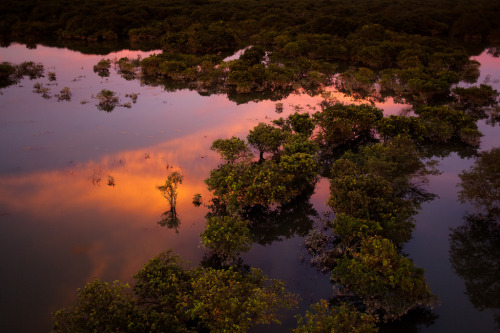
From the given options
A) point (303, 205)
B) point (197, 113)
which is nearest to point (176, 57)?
point (197, 113)

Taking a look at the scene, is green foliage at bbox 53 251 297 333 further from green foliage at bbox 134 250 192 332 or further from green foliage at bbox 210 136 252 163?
green foliage at bbox 210 136 252 163

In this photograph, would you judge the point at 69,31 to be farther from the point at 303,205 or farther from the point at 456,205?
the point at 456,205

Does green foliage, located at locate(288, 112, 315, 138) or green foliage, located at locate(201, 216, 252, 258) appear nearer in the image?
green foliage, located at locate(201, 216, 252, 258)

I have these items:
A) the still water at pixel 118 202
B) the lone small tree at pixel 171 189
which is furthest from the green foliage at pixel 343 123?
the lone small tree at pixel 171 189

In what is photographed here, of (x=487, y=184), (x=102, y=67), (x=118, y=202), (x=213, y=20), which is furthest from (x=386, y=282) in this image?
(x=213, y=20)

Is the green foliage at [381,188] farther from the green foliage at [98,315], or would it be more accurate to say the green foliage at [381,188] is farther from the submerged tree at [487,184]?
the green foliage at [98,315]

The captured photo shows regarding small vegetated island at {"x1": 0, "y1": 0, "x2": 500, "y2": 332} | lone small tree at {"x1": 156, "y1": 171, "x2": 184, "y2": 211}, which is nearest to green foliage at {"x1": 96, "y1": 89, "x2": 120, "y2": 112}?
small vegetated island at {"x1": 0, "y1": 0, "x2": 500, "y2": 332}

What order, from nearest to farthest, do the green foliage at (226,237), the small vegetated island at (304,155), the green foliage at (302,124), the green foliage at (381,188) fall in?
the small vegetated island at (304,155) → the green foliage at (226,237) → the green foliage at (381,188) → the green foliage at (302,124)
